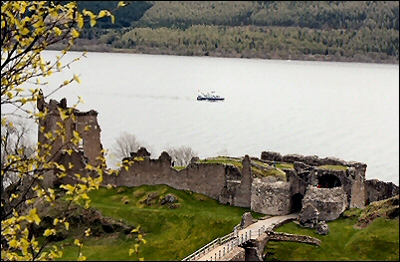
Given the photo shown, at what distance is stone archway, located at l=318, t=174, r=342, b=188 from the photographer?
130 ft

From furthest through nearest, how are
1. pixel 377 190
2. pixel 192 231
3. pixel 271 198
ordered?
pixel 377 190, pixel 271 198, pixel 192 231

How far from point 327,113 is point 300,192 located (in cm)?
5929

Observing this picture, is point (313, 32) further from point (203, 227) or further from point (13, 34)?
point (13, 34)

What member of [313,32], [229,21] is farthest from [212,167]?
[313,32]

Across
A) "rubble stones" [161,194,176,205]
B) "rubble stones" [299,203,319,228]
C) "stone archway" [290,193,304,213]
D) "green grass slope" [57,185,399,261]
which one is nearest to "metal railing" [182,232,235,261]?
"green grass slope" [57,185,399,261]

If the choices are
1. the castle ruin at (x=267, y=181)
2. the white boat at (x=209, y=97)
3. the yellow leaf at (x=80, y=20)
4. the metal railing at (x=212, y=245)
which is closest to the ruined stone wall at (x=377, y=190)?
the castle ruin at (x=267, y=181)

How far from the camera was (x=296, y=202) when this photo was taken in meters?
39.5

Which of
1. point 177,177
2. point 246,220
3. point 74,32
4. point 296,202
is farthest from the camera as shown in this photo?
point 177,177

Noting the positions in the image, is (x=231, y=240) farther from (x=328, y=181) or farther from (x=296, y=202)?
(x=328, y=181)

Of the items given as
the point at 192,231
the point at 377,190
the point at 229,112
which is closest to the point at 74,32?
the point at 192,231

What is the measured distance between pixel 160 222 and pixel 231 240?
8.19 meters

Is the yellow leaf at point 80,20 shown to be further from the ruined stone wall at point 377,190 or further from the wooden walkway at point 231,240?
the ruined stone wall at point 377,190

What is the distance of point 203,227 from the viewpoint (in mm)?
37906

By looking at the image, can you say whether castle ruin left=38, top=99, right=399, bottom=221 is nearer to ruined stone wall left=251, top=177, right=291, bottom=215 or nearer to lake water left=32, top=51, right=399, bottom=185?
ruined stone wall left=251, top=177, right=291, bottom=215
